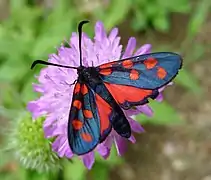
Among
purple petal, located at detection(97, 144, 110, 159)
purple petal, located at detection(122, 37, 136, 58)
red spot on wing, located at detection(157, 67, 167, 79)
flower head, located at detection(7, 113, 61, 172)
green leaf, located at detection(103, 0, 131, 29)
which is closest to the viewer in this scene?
red spot on wing, located at detection(157, 67, 167, 79)

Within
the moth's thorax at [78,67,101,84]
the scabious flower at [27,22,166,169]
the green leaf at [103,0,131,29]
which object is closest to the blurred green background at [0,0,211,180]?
the green leaf at [103,0,131,29]

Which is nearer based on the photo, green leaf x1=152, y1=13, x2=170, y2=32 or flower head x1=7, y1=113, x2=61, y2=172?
flower head x1=7, y1=113, x2=61, y2=172

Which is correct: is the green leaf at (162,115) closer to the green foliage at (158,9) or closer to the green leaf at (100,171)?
the green leaf at (100,171)

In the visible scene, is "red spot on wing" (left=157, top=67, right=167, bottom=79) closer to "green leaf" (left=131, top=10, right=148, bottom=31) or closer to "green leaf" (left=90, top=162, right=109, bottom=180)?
"green leaf" (left=90, top=162, right=109, bottom=180)

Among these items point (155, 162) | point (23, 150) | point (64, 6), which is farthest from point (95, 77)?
point (155, 162)

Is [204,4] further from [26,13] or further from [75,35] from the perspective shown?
[75,35]

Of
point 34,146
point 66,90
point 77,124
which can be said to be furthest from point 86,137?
point 34,146

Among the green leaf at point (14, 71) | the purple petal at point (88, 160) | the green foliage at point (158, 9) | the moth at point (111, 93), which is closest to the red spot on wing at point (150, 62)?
the moth at point (111, 93)
